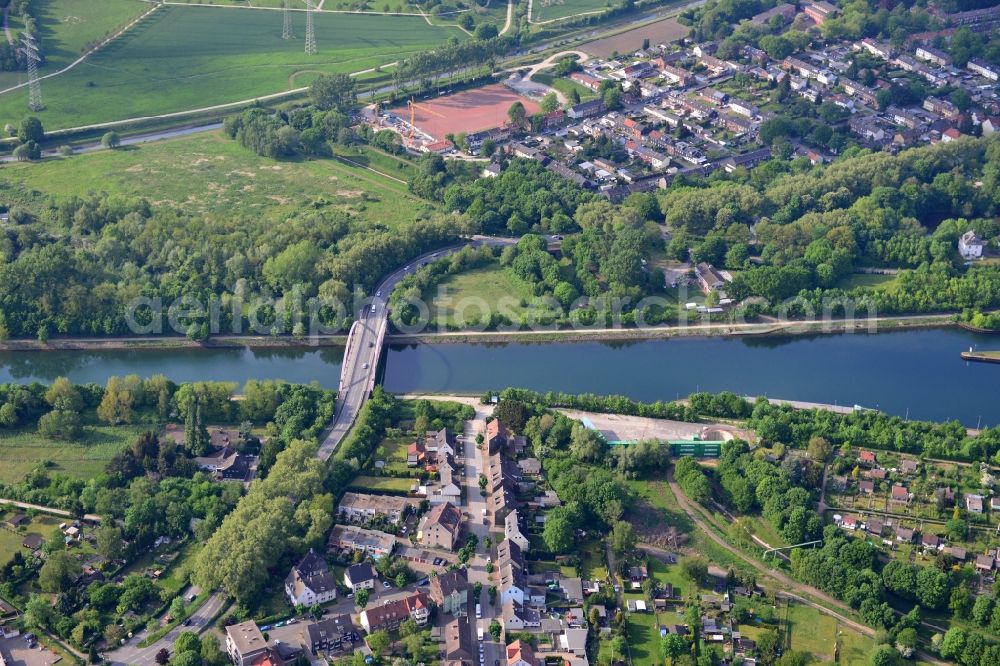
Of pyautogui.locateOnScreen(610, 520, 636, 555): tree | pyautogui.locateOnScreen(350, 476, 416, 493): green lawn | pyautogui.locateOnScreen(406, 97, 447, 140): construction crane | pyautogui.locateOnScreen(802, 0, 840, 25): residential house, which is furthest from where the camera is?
pyautogui.locateOnScreen(802, 0, 840, 25): residential house

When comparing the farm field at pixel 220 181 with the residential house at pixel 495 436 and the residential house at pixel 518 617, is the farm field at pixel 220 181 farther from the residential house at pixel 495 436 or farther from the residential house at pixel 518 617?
the residential house at pixel 518 617

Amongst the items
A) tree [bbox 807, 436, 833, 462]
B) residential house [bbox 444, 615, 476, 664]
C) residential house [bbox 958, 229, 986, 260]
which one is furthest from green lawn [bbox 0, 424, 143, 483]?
residential house [bbox 958, 229, 986, 260]

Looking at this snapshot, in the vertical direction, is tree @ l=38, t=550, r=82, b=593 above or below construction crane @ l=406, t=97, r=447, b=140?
below

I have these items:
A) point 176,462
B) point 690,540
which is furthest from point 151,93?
point 690,540

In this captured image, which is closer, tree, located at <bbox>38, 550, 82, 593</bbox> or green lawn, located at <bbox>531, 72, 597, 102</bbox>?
tree, located at <bbox>38, 550, 82, 593</bbox>

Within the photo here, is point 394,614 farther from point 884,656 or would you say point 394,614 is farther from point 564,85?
point 564,85

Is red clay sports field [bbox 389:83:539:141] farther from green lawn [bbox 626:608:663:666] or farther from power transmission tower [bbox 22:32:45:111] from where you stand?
green lawn [bbox 626:608:663:666]

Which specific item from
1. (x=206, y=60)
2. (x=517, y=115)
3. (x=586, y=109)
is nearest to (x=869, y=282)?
(x=586, y=109)
